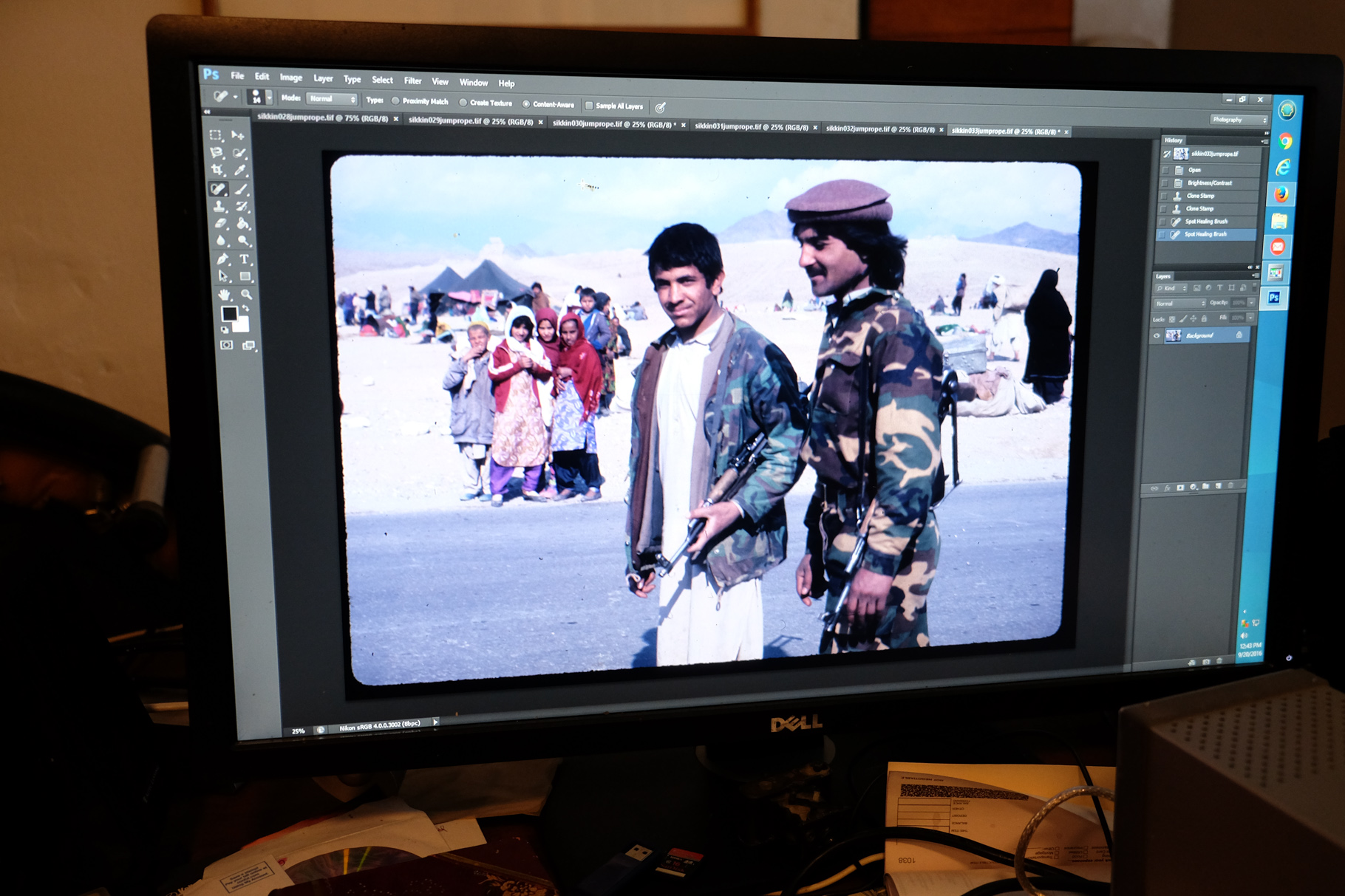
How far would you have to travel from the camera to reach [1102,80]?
1.64 feet

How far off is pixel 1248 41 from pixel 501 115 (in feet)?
2.57

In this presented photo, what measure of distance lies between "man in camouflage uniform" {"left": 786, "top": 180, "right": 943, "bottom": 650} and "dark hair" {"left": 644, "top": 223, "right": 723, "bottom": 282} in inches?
2.1

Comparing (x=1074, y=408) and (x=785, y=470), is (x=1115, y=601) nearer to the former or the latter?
(x=1074, y=408)

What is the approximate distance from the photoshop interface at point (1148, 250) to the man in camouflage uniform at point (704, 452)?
10cm

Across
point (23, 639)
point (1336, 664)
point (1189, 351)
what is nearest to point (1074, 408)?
point (1189, 351)

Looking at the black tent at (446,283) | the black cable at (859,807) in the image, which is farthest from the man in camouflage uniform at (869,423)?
the black tent at (446,283)

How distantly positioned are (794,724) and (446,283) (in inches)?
13.9

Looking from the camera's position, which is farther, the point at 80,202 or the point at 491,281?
the point at 80,202

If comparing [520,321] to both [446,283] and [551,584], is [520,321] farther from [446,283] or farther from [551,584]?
[551,584]

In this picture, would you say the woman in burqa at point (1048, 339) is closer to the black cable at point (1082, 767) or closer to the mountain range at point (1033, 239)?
the mountain range at point (1033, 239)


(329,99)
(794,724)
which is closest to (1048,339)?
(794,724)

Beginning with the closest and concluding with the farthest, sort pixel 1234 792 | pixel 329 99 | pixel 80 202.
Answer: pixel 1234 792 → pixel 329 99 → pixel 80 202

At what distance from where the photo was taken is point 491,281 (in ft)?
1.56

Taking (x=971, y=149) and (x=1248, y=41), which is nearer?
(x=971, y=149)
